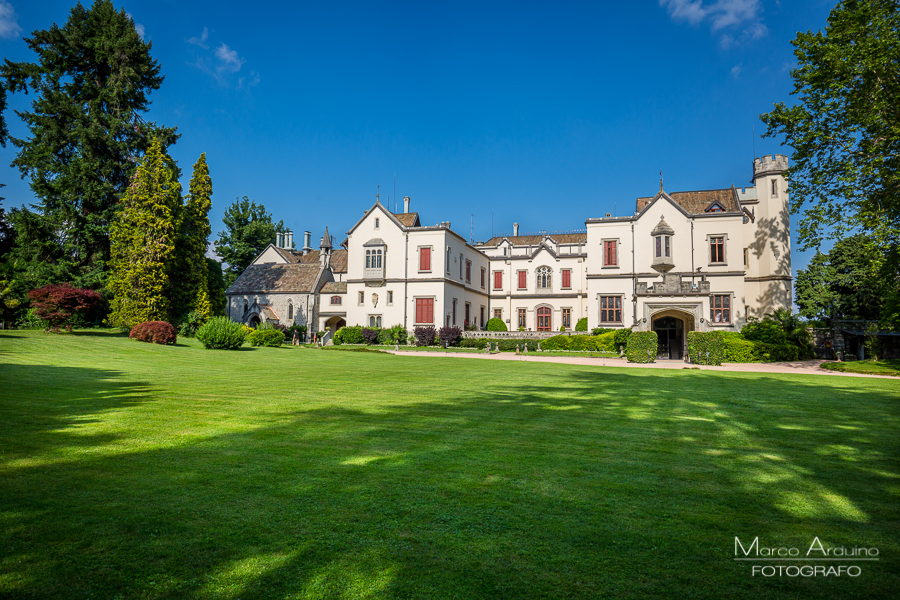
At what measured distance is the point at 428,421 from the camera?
7250mm

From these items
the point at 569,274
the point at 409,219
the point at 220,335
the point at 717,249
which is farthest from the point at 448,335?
the point at 717,249

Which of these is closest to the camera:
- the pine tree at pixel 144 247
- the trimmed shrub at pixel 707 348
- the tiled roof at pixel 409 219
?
the trimmed shrub at pixel 707 348

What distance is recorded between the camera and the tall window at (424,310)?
135 ft

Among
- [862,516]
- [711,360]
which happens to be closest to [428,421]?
[862,516]

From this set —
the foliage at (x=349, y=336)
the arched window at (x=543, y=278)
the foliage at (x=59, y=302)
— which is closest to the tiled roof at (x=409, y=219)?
the foliage at (x=349, y=336)

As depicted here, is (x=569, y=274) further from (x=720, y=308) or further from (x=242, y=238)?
(x=242, y=238)

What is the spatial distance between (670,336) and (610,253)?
26.3 feet

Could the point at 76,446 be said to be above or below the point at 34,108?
below

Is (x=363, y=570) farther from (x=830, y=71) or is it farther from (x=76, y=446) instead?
(x=830, y=71)

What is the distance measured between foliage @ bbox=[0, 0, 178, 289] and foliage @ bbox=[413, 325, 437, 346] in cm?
2208

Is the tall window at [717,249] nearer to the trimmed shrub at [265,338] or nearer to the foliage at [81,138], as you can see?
the trimmed shrub at [265,338]

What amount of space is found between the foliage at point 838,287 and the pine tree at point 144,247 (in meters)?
43.1

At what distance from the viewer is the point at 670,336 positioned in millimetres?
35688

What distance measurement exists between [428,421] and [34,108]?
3784 cm
